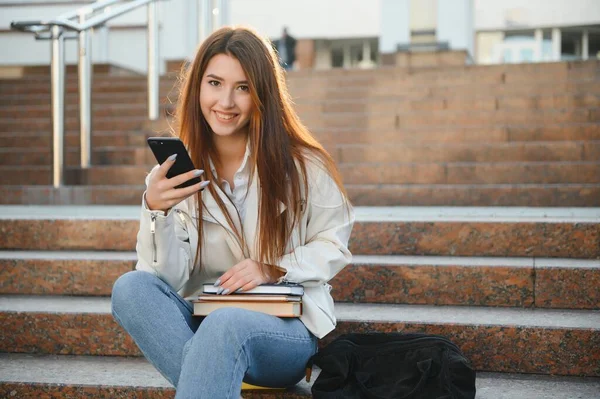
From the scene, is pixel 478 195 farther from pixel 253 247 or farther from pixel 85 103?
pixel 85 103

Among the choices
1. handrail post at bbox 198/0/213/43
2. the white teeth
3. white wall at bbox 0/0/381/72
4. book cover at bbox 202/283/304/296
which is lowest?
book cover at bbox 202/283/304/296

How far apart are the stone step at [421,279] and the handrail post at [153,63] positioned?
118 inches

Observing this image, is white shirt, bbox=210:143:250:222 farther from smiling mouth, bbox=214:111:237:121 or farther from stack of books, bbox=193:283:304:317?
stack of books, bbox=193:283:304:317

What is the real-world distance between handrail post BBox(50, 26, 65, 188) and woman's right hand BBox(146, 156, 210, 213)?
3564 mm

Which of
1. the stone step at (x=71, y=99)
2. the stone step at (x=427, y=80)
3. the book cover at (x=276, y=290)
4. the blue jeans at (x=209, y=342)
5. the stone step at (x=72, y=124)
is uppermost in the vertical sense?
the stone step at (x=427, y=80)

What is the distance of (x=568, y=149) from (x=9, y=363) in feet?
13.4

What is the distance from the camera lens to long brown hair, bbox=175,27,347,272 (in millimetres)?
2496

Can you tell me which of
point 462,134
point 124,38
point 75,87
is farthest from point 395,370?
point 124,38

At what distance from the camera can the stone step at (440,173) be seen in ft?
17.4

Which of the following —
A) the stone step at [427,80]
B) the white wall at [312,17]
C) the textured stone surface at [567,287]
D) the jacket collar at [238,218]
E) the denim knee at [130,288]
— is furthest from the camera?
the white wall at [312,17]

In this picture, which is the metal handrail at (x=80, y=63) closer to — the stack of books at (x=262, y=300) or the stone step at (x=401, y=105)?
the stone step at (x=401, y=105)

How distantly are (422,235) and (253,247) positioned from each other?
122 cm

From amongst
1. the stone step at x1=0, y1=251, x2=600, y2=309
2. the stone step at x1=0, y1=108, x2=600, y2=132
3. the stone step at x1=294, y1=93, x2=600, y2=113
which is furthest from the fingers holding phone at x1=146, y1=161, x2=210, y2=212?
the stone step at x1=294, y1=93, x2=600, y2=113

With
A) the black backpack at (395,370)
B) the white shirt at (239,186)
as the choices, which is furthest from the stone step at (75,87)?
the black backpack at (395,370)
